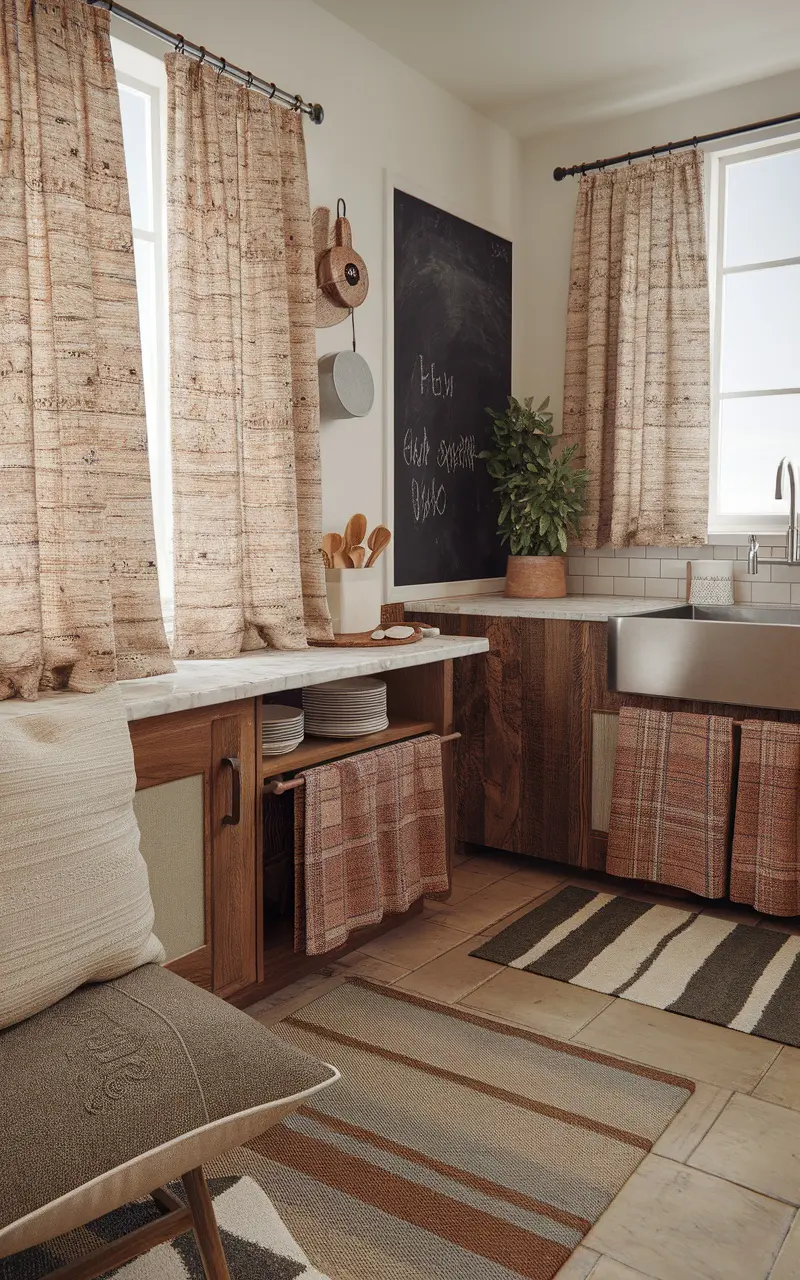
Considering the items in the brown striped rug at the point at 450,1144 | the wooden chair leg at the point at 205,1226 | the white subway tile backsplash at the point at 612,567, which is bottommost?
the brown striped rug at the point at 450,1144

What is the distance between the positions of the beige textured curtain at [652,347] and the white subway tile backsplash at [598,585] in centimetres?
25

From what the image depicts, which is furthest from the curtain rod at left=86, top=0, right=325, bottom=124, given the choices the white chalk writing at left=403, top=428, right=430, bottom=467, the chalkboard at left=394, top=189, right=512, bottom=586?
the white chalk writing at left=403, top=428, right=430, bottom=467

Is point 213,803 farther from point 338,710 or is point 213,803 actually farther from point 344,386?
point 344,386

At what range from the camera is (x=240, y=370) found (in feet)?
8.74

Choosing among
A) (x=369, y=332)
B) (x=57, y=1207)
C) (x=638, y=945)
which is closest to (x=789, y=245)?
(x=369, y=332)

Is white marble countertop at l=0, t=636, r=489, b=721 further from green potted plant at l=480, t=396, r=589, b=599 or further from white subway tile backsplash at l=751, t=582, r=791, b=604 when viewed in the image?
white subway tile backsplash at l=751, t=582, r=791, b=604

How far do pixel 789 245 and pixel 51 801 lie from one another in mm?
3333

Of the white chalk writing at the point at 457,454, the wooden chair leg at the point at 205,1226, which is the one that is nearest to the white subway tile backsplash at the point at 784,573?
the white chalk writing at the point at 457,454

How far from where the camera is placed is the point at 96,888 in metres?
1.51

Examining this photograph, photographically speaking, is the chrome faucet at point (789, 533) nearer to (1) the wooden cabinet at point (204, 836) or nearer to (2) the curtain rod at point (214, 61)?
(2) the curtain rod at point (214, 61)

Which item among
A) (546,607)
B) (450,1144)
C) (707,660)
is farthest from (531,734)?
(450,1144)

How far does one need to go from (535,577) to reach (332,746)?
4.86ft

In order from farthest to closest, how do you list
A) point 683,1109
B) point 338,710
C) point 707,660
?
point 707,660 < point 338,710 < point 683,1109

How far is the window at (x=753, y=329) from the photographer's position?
3646 mm
